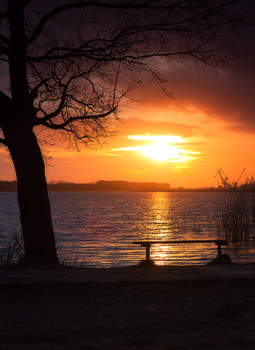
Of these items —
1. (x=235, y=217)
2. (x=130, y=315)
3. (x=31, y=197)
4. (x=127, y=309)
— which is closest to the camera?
(x=130, y=315)

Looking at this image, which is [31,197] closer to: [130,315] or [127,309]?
[127,309]

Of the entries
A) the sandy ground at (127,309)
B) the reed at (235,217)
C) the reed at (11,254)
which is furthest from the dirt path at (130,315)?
the reed at (235,217)

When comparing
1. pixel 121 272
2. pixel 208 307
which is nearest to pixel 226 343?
pixel 208 307

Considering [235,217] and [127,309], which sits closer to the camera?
[127,309]

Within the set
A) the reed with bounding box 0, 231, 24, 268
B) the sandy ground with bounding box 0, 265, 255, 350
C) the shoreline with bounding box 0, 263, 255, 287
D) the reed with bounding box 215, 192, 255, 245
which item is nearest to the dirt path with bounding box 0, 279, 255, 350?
the sandy ground with bounding box 0, 265, 255, 350

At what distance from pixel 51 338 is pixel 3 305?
1.93 m

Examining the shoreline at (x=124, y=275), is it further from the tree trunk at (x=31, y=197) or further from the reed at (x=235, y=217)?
the reed at (x=235, y=217)

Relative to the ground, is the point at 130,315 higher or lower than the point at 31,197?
lower

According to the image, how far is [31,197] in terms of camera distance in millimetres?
12031

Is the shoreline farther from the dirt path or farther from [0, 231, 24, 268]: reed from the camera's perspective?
[0, 231, 24, 268]: reed

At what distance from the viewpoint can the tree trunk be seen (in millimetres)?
12016

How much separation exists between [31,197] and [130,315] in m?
6.34

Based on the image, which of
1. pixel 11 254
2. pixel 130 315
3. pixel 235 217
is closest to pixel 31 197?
pixel 11 254

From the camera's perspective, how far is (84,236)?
142 ft
